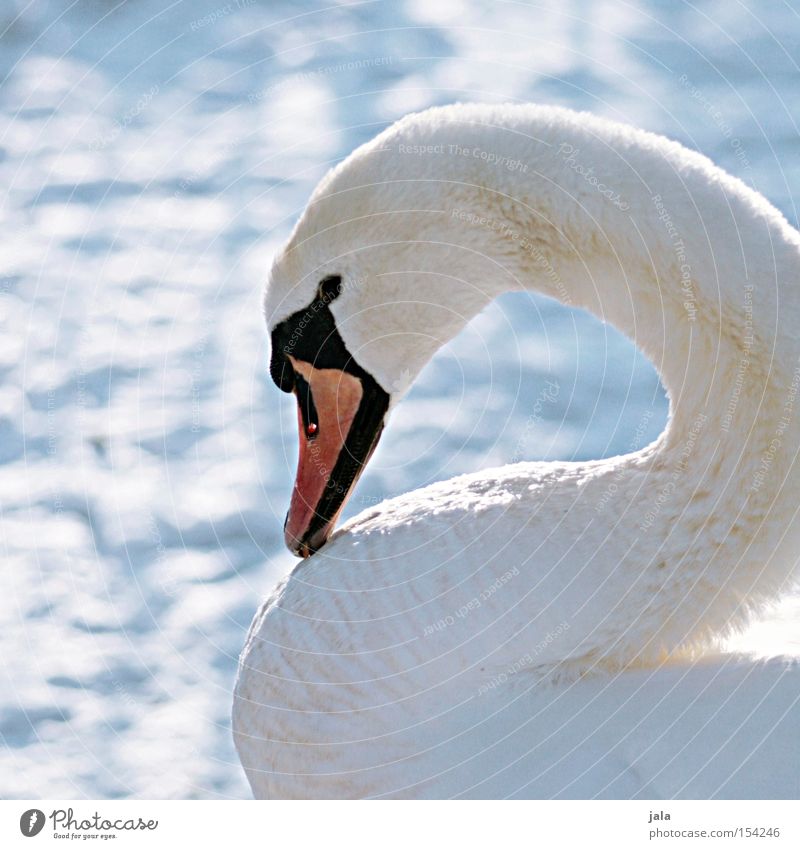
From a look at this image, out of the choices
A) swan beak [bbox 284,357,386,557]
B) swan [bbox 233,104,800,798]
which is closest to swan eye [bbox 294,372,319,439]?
swan beak [bbox 284,357,386,557]

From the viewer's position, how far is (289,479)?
5168 millimetres

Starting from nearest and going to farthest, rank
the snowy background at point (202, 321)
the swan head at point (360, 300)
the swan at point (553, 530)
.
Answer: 1. the swan at point (553, 530)
2. the swan head at point (360, 300)
3. the snowy background at point (202, 321)

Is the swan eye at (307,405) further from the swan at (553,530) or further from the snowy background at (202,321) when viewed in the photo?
the snowy background at (202,321)

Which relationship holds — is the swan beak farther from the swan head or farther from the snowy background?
the snowy background

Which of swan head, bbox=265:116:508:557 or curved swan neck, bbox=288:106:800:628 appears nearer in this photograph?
curved swan neck, bbox=288:106:800:628

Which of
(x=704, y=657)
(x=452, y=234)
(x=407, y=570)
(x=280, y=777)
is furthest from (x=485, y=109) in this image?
(x=280, y=777)

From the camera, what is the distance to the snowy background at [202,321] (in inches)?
181

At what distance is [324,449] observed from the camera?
3.30m

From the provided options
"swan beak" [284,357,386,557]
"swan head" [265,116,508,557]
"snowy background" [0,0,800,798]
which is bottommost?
"snowy background" [0,0,800,798]

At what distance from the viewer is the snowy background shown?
181 inches

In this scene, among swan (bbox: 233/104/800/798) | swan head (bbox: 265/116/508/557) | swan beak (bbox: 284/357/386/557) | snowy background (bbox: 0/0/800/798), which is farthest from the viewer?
snowy background (bbox: 0/0/800/798)

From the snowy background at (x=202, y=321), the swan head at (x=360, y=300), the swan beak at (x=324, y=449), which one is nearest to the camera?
the swan head at (x=360, y=300)
